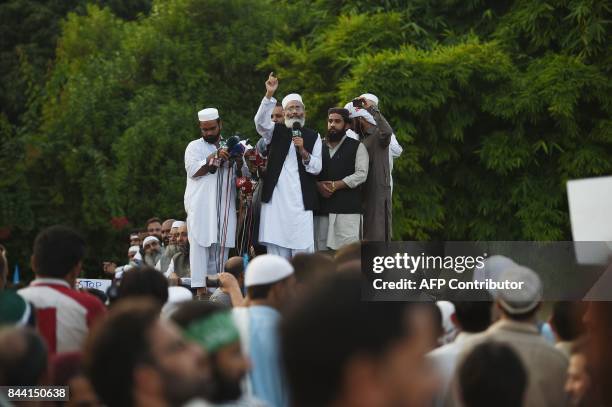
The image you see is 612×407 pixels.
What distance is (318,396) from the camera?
353 centimetres

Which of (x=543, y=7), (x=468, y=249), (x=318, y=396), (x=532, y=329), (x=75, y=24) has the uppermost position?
(x=75, y=24)

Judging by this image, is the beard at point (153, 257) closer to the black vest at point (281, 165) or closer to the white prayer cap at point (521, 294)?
the black vest at point (281, 165)

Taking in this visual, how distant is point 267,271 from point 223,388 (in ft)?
6.92

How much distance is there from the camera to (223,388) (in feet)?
15.8

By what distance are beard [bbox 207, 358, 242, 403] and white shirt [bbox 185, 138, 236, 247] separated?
8.75 metres

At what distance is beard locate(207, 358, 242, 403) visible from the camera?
4691 mm

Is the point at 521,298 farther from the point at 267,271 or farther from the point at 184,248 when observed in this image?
the point at 184,248

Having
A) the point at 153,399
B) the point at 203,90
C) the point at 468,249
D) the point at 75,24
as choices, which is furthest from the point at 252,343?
the point at 75,24

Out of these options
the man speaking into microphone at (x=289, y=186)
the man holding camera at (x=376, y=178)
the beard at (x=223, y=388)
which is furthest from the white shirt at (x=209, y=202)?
the beard at (x=223, y=388)

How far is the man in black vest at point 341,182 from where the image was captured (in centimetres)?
1346

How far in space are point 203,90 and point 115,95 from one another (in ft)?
9.95

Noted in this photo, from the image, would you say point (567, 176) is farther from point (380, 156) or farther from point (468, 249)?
point (468, 249)

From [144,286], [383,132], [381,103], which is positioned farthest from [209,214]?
[381,103]

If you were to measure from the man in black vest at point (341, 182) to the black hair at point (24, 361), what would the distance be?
815 cm
